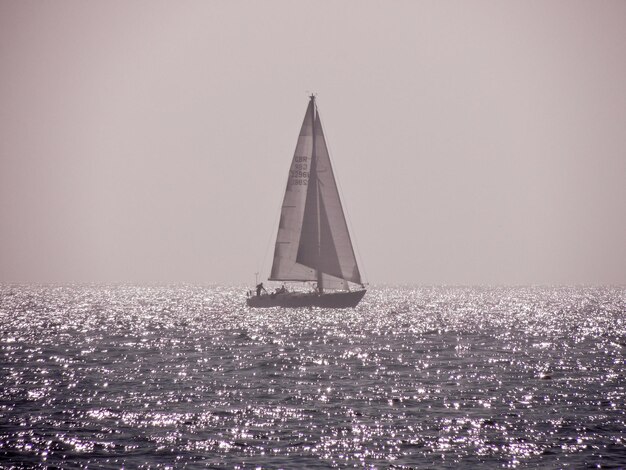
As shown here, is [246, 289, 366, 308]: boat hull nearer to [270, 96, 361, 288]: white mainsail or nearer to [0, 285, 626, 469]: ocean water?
[270, 96, 361, 288]: white mainsail

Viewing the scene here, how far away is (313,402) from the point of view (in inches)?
1325

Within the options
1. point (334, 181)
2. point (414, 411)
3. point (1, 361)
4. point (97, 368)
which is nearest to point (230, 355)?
point (97, 368)

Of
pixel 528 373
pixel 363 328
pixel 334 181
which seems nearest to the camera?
pixel 528 373

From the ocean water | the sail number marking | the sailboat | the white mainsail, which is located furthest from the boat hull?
the ocean water

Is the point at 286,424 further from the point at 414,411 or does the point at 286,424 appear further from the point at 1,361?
the point at 1,361

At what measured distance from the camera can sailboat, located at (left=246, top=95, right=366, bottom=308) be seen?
88.4m

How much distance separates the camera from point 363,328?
74875 millimetres

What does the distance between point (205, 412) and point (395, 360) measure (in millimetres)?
19393

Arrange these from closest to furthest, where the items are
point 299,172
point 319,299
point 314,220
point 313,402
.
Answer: point 313,402
point 314,220
point 299,172
point 319,299

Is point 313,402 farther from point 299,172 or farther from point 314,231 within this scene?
point 299,172

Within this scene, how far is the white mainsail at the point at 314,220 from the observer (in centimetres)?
8831

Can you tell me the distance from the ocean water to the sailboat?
26.5 metres

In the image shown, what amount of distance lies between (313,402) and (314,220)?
5577cm

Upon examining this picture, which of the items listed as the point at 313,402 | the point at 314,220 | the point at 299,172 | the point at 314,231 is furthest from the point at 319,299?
the point at 313,402
